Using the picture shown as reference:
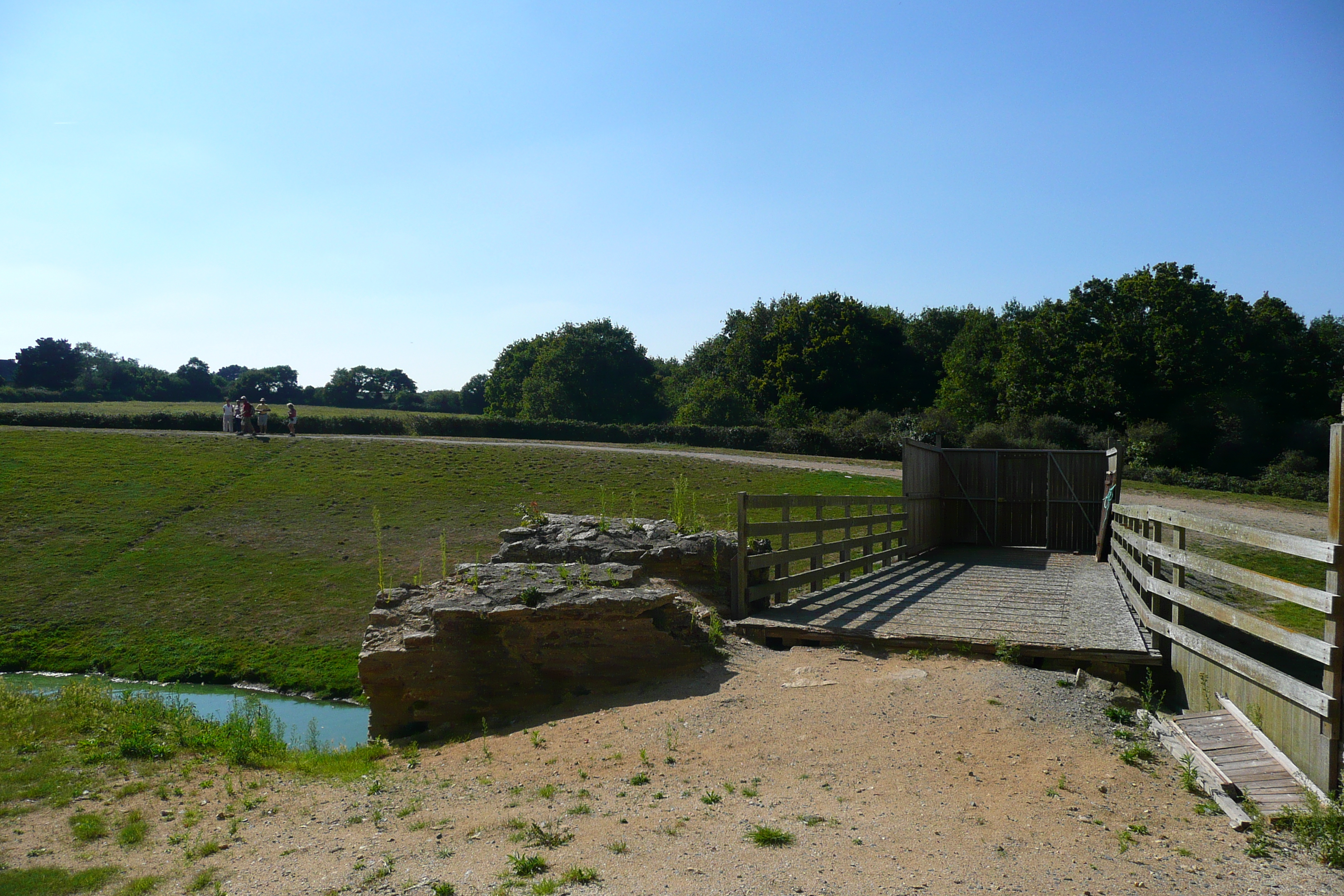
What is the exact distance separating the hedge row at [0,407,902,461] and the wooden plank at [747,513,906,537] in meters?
21.7

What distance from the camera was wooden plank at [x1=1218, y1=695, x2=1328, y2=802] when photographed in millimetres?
4180

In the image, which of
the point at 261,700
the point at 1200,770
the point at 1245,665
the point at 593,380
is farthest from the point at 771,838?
the point at 593,380

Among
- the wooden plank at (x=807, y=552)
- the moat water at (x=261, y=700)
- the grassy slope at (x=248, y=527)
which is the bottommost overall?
the moat water at (x=261, y=700)

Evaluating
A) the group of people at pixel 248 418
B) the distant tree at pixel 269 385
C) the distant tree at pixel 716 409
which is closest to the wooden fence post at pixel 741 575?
the group of people at pixel 248 418

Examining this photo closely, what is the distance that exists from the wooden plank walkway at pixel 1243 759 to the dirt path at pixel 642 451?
1959 centimetres

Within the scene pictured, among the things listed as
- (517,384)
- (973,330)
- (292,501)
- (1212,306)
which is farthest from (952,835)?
(517,384)

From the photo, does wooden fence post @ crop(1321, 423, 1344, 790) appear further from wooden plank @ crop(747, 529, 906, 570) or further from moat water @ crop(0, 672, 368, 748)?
moat water @ crop(0, 672, 368, 748)

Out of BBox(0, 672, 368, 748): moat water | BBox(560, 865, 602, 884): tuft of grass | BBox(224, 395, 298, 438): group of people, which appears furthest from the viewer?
BBox(224, 395, 298, 438): group of people

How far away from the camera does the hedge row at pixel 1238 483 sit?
1044 inches

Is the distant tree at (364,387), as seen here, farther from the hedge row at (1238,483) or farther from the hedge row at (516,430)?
the hedge row at (1238,483)

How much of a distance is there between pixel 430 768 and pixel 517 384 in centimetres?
7165

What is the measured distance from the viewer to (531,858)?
3799 mm

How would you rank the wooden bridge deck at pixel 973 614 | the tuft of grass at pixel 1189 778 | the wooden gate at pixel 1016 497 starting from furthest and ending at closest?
the wooden gate at pixel 1016 497 < the wooden bridge deck at pixel 973 614 < the tuft of grass at pixel 1189 778

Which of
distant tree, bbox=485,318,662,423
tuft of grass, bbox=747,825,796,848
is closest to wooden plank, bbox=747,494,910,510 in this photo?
tuft of grass, bbox=747,825,796,848
